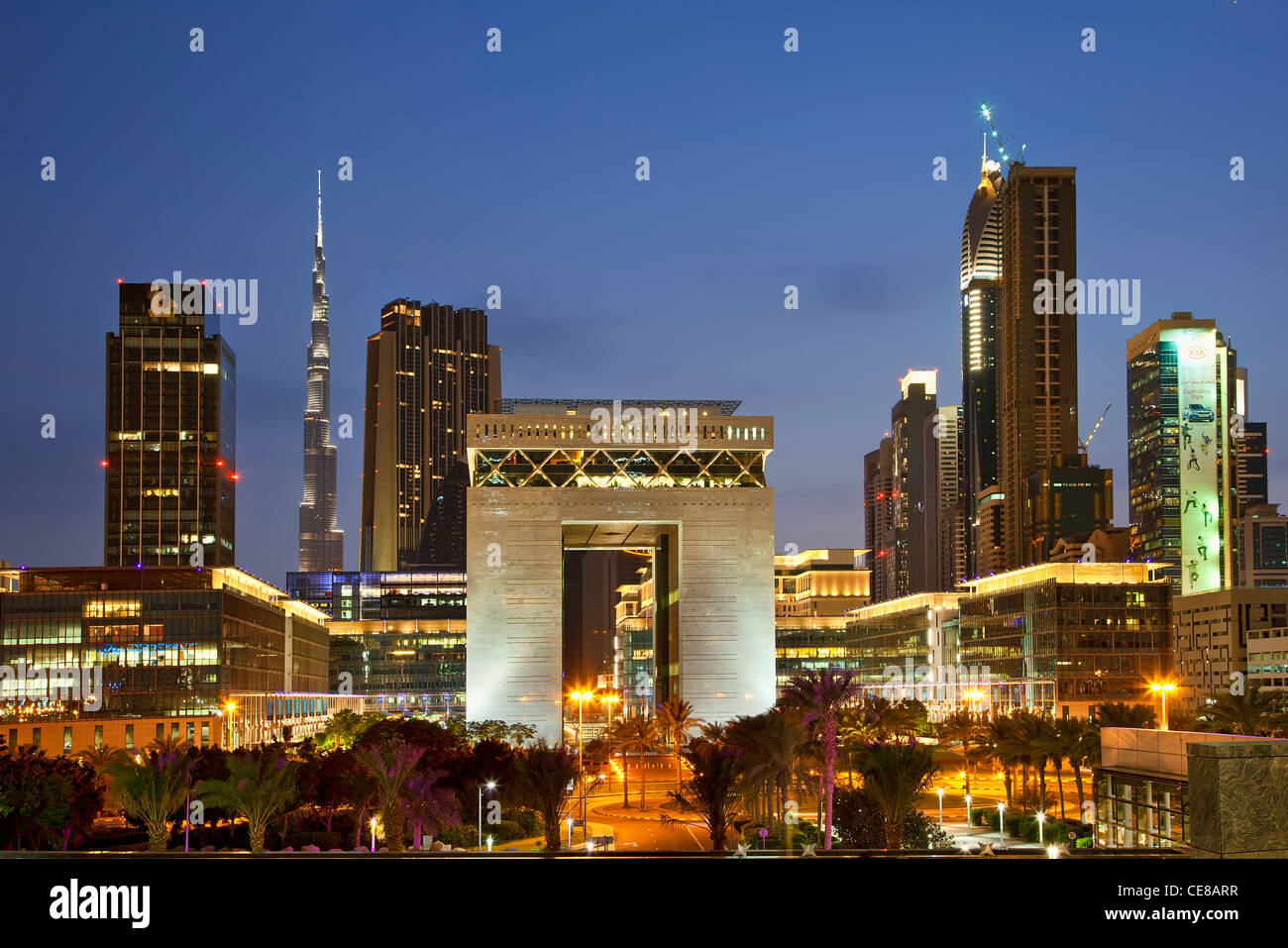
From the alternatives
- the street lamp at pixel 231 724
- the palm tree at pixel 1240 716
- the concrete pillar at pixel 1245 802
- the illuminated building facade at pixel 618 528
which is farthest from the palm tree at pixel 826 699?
the street lamp at pixel 231 724

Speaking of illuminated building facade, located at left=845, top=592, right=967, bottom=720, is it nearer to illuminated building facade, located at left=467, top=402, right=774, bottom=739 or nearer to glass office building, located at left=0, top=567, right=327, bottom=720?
illuminated building facade, located at left=467, top=402, right=774, bottom=739

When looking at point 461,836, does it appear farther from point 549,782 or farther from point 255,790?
point 255,790

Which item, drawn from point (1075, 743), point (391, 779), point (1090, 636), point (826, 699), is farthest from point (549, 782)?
point (1090, 636)

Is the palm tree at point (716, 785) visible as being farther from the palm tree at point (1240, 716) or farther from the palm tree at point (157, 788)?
the palm tree at point (1240, 716)

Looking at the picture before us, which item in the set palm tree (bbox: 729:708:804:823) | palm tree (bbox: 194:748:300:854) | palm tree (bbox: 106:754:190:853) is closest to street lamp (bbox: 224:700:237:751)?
palm tree (bbox: 106:754:190:853)

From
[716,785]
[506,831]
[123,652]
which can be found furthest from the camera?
[123,652]
